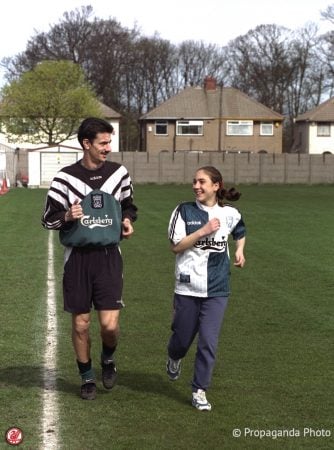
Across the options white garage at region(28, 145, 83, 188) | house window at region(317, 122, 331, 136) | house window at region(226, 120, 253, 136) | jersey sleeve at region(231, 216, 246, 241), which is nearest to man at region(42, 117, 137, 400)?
jersey sleeve at region(231, 216, 246, 241)

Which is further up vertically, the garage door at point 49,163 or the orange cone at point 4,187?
the garage door at point 49,163

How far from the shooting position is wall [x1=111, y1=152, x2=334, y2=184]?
60.8 metres

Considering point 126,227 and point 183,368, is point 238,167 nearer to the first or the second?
point 183,368

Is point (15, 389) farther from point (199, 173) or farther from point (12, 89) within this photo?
point (12, 89)

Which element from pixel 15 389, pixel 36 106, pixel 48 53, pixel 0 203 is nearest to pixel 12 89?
pixel 36 106

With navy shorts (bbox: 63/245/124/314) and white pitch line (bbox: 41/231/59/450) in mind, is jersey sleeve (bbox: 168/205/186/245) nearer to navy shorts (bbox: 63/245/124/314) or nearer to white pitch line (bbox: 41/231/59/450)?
navy shorts (bbox: 63/245/124/314)

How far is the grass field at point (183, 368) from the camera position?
20.1 ft

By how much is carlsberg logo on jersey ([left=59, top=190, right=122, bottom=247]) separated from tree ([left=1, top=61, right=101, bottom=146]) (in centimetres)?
6375

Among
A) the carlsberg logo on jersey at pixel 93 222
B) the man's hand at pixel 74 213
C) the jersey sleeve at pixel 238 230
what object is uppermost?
the man's hand at pixel 74 213

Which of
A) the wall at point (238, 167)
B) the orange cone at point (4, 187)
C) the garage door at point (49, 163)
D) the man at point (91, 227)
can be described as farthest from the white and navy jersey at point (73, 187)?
the wall at point (238, 167)

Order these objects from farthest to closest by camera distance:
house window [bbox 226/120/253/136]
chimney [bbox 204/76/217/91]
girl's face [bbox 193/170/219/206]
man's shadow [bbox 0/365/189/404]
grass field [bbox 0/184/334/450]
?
chimney [bbox 204/76/217/91] → house window [bbox 226/120/253/136] → man's shadow [bbox 0/365/189/404] → girl's face [bbox 193/170/219/206] → grass field [bbox 0/184/334/450]

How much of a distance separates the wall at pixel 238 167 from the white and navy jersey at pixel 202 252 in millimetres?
53496

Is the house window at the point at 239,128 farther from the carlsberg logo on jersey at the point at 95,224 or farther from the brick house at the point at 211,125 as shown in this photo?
the carlsberg logo on jersey at the point at 95,224

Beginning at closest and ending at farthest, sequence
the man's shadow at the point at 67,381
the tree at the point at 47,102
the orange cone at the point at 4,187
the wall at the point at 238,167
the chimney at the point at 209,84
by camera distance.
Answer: the man's shadow at the point at 67,381 → the orange cone at the point at 4,187 → the wall at the point at 238,167 → the tree at the point at 47,102 → the chimney at the point at 209,84
